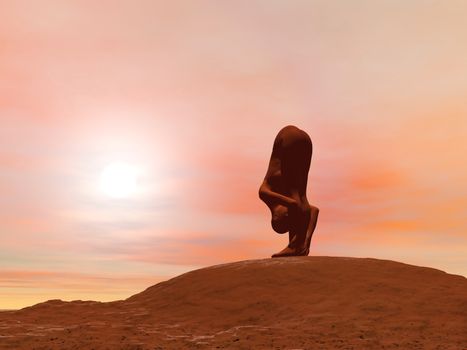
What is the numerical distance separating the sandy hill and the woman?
4.51 feet

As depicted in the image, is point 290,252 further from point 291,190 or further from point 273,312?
point 273,312

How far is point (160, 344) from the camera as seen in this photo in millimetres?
9773

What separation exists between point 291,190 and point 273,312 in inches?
218

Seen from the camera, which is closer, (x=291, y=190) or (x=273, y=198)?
(x=273, y=198)

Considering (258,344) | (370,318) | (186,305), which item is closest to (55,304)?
(186,305)

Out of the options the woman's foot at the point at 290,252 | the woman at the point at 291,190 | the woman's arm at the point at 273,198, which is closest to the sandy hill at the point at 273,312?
the woman's foot at the point at 290,252

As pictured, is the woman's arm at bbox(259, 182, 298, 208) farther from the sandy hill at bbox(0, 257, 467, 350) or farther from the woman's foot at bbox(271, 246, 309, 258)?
the sandy hill at bbox(0, 257, 467, 350)

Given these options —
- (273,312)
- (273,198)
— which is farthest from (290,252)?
(273,312)

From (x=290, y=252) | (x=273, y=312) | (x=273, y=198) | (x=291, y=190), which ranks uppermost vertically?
(x=291, y=190)

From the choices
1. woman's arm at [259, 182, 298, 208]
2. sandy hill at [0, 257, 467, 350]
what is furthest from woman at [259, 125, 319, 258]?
sandy hill at [0, 257, 467, 350]

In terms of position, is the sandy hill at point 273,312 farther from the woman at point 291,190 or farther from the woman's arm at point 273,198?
the woman's arm at point 273,198

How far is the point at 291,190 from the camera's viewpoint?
1698cm

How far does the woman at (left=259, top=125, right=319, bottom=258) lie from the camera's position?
54.3 ft

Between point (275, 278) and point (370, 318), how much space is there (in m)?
3.31
